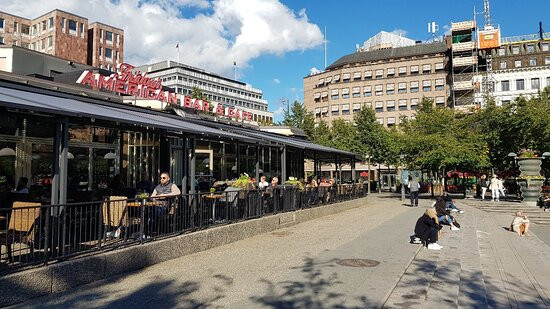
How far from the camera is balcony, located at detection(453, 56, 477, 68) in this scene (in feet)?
206

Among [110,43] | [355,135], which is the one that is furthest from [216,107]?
[110,43]

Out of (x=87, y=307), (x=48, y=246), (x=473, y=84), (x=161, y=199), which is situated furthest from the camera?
(x=473, y=84)

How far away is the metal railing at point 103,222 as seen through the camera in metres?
5.99

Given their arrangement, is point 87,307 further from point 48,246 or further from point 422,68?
point 422,68

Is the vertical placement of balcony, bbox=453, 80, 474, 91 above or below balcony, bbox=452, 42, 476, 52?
below

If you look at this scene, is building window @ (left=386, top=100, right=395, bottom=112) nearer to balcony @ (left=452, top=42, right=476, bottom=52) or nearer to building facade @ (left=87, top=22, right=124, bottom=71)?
balcony @ (left=452, top=42, right=476, bottom=52)

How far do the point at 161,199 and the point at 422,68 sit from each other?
6638 centimetres

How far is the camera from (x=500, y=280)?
744cm

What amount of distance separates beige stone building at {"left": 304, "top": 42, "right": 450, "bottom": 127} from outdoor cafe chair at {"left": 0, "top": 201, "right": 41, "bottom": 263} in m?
63.4

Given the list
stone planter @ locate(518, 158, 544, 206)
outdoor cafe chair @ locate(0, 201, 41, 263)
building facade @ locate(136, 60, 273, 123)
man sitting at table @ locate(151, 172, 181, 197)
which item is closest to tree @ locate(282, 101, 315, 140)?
stone planter @ locate(518, 158, 544, 206)

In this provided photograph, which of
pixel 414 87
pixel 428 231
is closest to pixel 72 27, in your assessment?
pixel 414 87

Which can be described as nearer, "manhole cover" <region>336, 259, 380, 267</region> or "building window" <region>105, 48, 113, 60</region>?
"manhole cover" <region>336, 259, 380, 267</region>

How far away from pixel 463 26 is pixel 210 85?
199ft

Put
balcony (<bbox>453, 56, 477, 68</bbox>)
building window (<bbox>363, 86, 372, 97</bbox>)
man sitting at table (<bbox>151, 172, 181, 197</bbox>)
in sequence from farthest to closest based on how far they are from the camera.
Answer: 1. building window (<bbox>363, 86, 372, 97</bbox>)
2. balcony (<bbox>453, 56, 477, 68</bbox>)
3. man sitting at table (<bbox>151, 172, 181, 197</bbox>)
